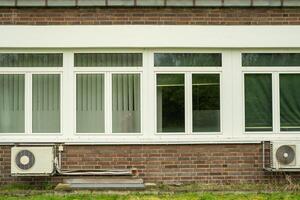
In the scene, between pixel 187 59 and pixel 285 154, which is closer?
pixel 285 154

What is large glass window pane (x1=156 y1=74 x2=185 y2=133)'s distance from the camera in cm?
1396

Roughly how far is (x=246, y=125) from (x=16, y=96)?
4.78 metres

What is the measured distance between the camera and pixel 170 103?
45.9 ft

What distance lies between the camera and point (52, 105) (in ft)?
45.9

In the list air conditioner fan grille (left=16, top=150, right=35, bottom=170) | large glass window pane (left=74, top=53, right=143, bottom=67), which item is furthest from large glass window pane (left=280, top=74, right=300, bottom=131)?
air conditioner fan grille (left=16, top=150, right=35, bottom=170)

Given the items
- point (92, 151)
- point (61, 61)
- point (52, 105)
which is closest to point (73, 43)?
point (61, 61)

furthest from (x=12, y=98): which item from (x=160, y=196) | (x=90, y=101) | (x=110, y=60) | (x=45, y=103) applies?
(x=160, y=196)

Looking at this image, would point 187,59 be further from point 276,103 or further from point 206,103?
point 276,103

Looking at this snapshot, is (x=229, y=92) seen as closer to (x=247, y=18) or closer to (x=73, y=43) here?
(x=247, y=18)

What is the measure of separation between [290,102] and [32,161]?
543 cm

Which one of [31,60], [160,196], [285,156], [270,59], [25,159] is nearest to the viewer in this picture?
[160,196]

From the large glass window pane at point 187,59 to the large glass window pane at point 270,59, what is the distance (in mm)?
587

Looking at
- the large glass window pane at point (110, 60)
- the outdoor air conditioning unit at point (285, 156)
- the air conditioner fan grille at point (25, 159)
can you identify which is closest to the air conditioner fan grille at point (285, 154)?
the outdoor air conditioning unit at point (285, 156)

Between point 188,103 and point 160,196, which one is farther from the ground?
point 188,103
